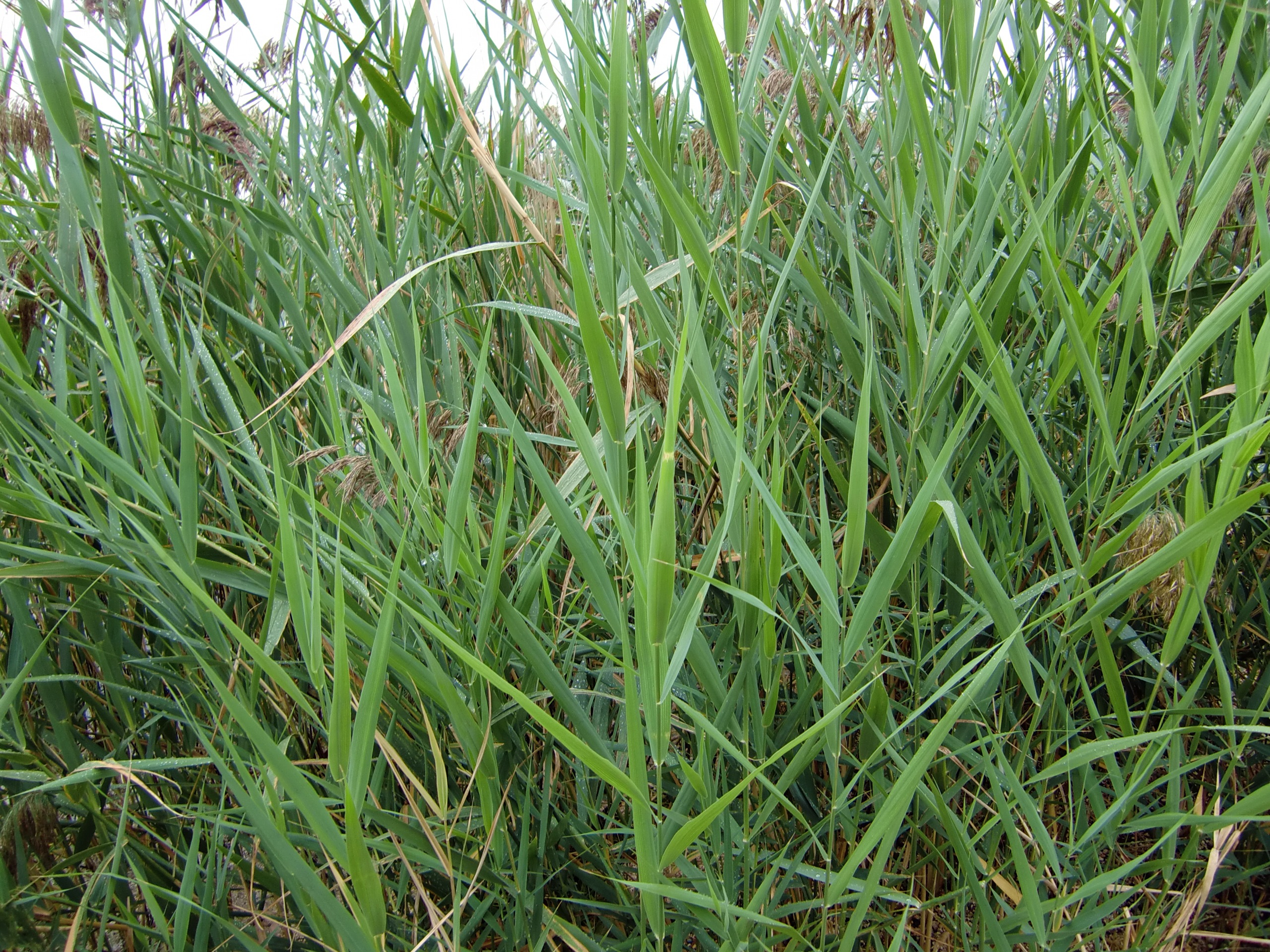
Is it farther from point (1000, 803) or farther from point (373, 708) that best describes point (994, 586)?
point (373, 708)

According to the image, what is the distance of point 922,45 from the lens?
89 cm

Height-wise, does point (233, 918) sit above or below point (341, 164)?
below

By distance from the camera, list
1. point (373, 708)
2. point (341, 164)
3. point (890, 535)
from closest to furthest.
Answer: point (373, 708) → point (890, 535) → point (341, 164)

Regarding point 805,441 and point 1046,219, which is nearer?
point 1046,219

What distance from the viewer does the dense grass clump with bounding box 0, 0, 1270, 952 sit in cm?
56

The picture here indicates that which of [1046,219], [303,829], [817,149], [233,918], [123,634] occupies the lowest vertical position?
[233,918]

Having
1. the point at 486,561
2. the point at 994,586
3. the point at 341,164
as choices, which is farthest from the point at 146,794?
the point at 994,586

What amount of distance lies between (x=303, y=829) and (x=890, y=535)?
1.96 ft

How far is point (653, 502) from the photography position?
0.82 metres

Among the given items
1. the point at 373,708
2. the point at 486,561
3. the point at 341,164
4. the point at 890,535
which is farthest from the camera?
the point at 341,164

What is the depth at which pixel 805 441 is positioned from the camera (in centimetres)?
82

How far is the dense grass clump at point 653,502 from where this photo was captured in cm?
56

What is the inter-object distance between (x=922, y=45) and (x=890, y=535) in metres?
0.57

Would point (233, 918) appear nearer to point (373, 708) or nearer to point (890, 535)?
point (373, 708)
